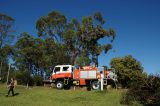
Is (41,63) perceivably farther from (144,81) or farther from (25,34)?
(144,81)

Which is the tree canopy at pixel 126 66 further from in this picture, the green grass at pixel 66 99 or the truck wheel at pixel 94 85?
the green grass at pixel 66 99

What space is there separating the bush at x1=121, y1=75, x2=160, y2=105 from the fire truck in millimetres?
12132

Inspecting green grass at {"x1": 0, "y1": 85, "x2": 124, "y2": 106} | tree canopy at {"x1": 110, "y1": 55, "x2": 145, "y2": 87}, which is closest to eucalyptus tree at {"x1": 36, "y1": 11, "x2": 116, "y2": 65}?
tree canopy at {"x1": 110, "y1": 55, "x2": 145, "y2": 87}

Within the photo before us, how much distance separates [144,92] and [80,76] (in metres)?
14.9

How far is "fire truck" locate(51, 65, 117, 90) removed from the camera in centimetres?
3609

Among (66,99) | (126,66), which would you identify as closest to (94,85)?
(66,99)

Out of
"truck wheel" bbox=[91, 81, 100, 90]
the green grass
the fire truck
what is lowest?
the green grass

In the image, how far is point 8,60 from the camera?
7144cm

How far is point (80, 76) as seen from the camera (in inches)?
1448

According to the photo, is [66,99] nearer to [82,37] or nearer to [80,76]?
[80,76]

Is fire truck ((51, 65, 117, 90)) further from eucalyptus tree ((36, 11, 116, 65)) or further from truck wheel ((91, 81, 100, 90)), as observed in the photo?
eucalyptus tree ((36, 11, 116, 65))

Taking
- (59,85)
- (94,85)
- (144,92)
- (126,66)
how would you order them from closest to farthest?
(144,92), (94,85), (59,85), (126,66)

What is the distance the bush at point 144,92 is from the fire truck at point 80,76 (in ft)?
39.8

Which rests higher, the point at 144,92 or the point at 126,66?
the point at 126,66
